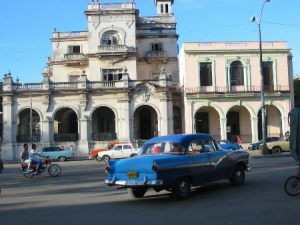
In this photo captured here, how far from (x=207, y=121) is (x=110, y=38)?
1409 centimetres

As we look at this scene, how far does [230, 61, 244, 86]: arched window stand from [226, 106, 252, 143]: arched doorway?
2.79m

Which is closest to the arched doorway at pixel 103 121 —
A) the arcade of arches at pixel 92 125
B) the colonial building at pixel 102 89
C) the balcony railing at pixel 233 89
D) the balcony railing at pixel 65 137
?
the arcade of arches at pixel 92 125

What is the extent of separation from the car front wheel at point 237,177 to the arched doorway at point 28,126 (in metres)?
33.8

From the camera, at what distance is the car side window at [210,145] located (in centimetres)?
1299

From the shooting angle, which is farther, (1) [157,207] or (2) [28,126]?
(2) [28,126]

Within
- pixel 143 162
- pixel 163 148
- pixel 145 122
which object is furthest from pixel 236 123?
pixel 143 162

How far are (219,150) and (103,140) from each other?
32154 mm

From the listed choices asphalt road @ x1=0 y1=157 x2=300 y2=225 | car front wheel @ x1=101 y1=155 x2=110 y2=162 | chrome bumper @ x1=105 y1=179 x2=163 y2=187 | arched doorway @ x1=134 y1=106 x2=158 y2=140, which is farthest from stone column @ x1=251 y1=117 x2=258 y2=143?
chrome bumper @ x1=105 y1=179 x2=163 y2=187

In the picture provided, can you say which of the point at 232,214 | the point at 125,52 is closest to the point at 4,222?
the point at 232,214

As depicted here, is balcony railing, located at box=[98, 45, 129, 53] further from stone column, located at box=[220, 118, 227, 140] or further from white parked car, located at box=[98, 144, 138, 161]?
white parked car, located at box=[98, 144, 138, 161]

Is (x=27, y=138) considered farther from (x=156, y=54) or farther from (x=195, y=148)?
(x=195, y=148)

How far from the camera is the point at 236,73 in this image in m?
46.5

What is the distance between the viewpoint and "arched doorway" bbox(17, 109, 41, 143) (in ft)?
148

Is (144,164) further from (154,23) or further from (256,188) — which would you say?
(154,23)
